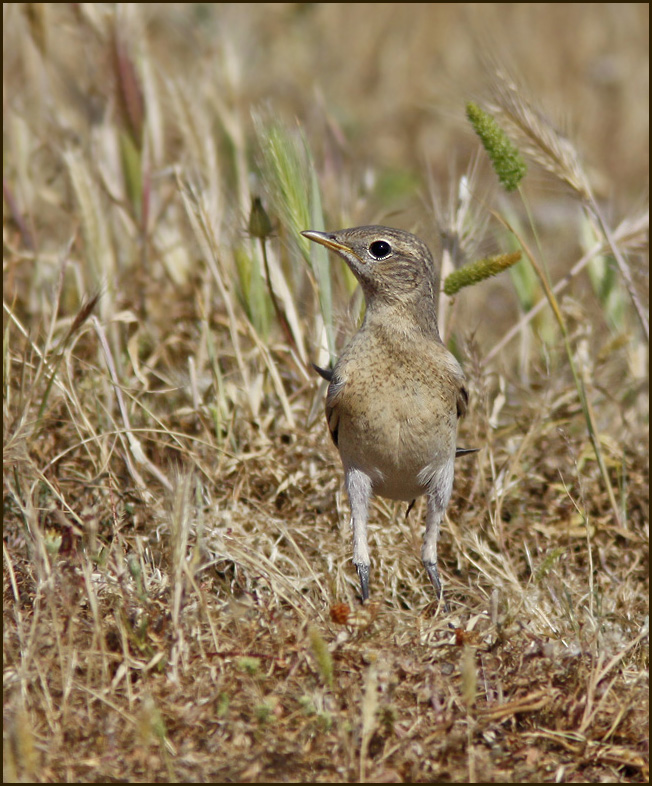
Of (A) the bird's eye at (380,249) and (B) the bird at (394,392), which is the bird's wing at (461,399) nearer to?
(B) the bird at (394,392)

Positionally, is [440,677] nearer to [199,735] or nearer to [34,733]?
[199,735]

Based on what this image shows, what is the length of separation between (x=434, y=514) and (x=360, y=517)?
349 millimetres

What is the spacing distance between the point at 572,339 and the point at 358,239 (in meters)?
1.98

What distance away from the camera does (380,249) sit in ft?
13.4

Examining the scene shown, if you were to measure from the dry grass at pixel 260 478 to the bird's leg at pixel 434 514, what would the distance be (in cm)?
16

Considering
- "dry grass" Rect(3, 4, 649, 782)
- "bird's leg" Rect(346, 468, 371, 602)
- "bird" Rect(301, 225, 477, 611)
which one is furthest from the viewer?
"bird's leg" Rect(346, 468, 371, 602)

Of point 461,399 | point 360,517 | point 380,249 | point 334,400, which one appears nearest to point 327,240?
point 380,249

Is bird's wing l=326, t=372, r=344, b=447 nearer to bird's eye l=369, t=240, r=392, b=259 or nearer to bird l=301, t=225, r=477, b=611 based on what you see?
bird l=301, t=225, r=477, b=611

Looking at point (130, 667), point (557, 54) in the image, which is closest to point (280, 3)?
point (557, 54)

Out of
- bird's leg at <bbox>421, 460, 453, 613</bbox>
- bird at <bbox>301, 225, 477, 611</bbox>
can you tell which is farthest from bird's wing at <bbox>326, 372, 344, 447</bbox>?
bird's leg at <bbox>421, 460, 453, 613</bbox>

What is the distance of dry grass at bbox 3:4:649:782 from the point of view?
307 centimetres

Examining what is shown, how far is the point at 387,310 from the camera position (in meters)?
4.06

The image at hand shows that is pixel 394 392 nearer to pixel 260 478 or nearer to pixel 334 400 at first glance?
pixel 334 400

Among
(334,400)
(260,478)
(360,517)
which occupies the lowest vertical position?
(360,517)
